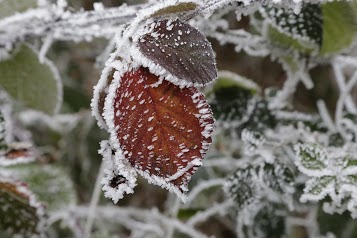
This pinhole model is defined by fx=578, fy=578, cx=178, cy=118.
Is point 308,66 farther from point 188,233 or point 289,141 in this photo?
point 188,233

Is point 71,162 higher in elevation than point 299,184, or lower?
higher

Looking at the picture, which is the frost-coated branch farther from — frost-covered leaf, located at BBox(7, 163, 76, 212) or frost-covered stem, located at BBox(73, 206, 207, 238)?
frost-covered stem, located at BBox(73, 206, 207, 238)

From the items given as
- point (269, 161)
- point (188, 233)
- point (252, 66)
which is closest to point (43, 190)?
point (188, 233)

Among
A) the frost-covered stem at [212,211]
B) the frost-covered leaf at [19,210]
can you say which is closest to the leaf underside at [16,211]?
the frost-covered leaf at [19,210]

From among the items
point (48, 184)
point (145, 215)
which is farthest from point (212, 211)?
point (48, 184)

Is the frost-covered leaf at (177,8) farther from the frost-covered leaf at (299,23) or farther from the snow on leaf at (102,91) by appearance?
the frost-covered leaf at (299,23)

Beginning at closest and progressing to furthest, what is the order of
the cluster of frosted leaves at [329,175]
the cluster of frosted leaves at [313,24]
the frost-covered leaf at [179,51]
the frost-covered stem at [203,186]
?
the frost-covered leaf at [179,51], the cluster of frosted leaves at [329,175], the cluster of frosted leaves at [313,24], the frost-covered stem at [203,186]
